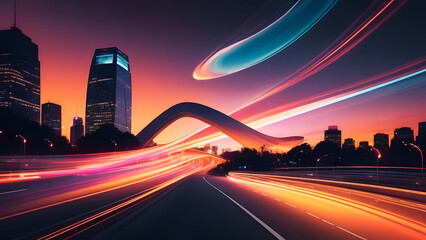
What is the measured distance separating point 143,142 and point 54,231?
8507 centimetres

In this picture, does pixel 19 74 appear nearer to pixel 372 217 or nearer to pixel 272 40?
pixel 272 40

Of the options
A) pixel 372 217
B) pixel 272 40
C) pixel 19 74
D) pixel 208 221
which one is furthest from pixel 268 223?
pixel 19 74

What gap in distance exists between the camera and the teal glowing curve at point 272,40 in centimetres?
1717

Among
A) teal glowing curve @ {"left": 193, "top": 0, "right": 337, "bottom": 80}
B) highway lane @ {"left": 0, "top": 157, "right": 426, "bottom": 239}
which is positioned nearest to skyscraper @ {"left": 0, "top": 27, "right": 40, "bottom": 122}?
teal glowing curve @ {"left": 193, "top": 0, "right": 337, "bottom": 80}

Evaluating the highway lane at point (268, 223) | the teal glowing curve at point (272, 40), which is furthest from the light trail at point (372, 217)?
the teal glowing curve at point (272, 40)

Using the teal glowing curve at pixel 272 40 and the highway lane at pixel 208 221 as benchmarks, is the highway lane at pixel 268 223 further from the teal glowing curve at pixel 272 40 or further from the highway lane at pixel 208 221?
the teal glowing curve at pixel 272 40

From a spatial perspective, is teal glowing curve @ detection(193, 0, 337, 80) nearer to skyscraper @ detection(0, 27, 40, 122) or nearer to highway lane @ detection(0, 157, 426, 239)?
highway lane @ detection(0, 157, 426, 239)

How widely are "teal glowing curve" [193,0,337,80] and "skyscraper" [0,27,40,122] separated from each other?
16883 cm

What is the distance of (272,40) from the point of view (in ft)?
69.3

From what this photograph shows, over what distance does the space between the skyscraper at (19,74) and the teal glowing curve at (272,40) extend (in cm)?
16883

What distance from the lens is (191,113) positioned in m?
82.9

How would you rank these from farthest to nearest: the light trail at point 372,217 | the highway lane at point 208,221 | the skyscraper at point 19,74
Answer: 1. the skyscraper at point 19,74
2. the light trail at point 372,217
3. the highway lane at point 208,221

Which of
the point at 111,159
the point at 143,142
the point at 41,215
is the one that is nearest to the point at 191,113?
the point at 143,142

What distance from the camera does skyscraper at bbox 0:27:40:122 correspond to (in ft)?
514
